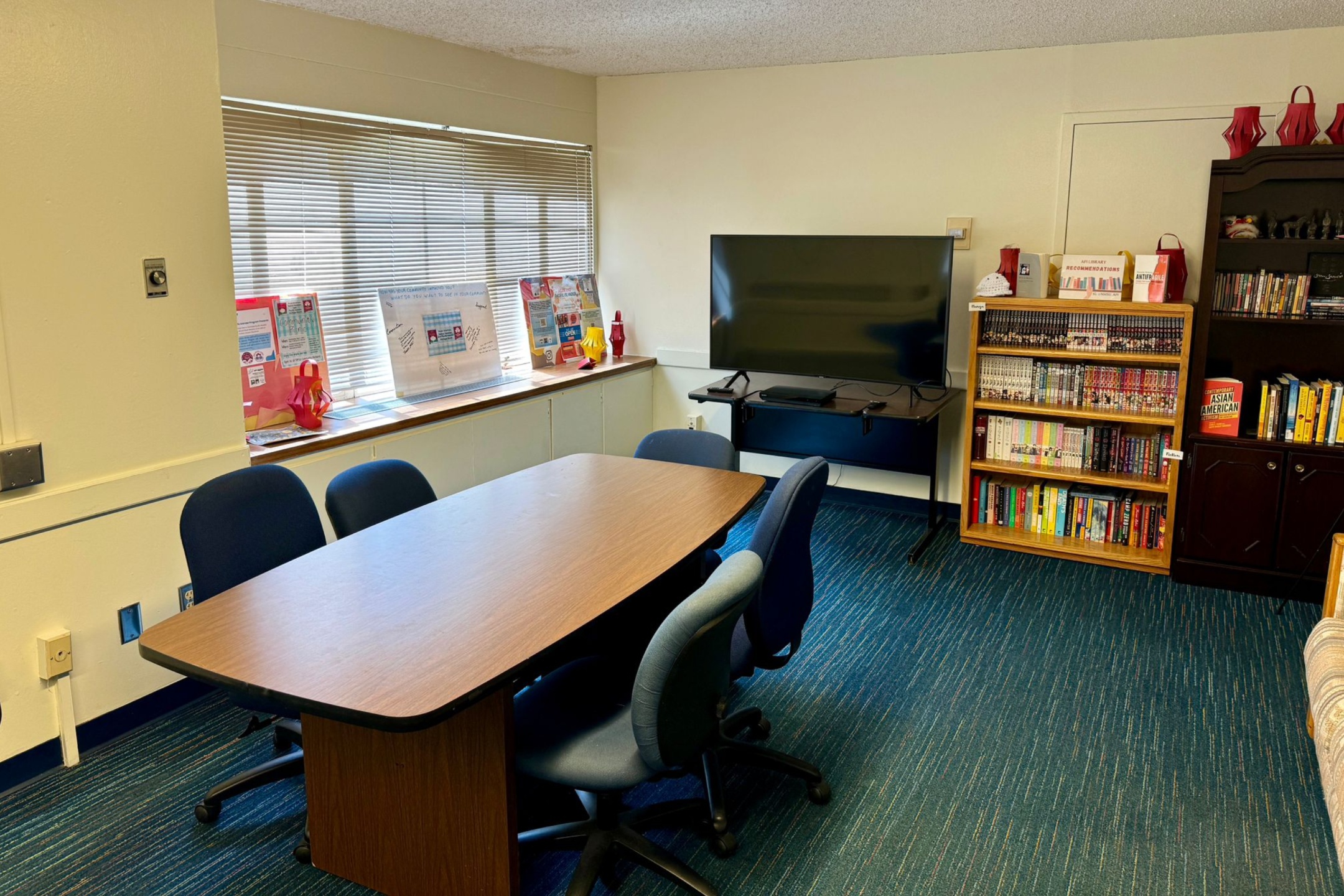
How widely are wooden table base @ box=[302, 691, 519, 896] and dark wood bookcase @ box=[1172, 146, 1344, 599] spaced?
3.50 meters

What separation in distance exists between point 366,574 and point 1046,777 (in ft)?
6.81

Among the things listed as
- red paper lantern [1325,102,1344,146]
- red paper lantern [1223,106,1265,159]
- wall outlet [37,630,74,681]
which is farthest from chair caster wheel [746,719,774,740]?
red paper lantern [1325,102,1344,146]

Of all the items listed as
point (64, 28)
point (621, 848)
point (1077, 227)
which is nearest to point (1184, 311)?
point (1077, 227)

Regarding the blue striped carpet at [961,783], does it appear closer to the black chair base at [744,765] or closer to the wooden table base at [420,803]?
the black chair base at [744,765]

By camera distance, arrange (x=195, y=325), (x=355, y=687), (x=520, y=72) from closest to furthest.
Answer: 1. (x=355, y=687)
2. (x=195, y=325)
3. (x=520, y=72)

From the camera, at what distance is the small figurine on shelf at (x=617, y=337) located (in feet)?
19.9

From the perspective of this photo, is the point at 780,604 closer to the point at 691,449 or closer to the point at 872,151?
the point at 691,449

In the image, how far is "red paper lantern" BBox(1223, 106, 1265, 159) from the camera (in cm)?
419

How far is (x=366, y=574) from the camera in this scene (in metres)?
2.56

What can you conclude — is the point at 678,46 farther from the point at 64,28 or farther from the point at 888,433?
the point at 64,28

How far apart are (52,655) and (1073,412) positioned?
4239mm

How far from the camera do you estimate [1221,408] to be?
438 cm

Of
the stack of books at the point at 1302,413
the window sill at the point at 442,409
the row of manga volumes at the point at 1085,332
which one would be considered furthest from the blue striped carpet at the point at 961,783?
the row of manga volumes at the point at 1085,332

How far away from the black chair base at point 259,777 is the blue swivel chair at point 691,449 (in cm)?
161
